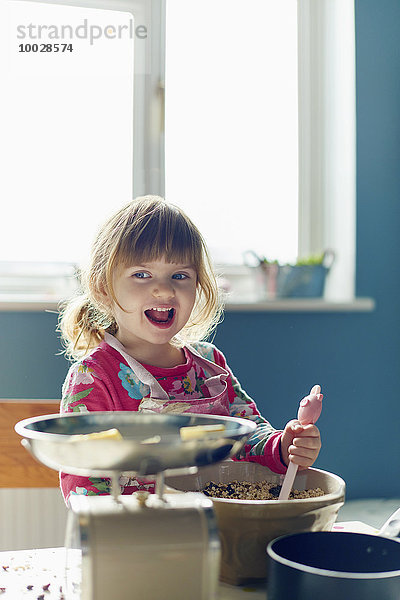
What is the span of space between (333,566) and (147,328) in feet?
1.93

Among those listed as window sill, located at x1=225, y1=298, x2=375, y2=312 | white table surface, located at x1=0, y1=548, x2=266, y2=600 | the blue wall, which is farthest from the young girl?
the blue wall

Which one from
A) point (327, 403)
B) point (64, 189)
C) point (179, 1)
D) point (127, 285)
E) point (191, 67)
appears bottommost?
point (327, 403)

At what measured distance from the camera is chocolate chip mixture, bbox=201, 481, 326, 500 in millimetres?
807

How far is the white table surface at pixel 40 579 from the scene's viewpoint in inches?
27.1

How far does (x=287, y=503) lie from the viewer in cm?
67

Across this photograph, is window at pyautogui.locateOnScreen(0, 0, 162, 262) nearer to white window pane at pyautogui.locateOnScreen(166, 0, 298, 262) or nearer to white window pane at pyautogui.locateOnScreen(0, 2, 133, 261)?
white window pane at pyautogui.locateOnScreen(0, 2, 133, 261)

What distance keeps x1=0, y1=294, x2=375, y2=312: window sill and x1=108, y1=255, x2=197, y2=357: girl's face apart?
1009mm

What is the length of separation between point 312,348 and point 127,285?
139cm

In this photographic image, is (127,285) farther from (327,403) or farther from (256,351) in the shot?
(327,403)

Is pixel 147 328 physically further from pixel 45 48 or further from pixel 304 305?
pixel 45 48

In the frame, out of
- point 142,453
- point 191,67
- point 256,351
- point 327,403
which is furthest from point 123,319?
point 191,67

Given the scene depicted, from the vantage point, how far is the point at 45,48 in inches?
95.4

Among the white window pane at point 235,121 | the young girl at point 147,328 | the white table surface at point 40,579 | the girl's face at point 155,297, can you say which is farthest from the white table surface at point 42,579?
the white window pane at point 235,121

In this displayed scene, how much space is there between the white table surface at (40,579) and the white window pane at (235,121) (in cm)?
182
